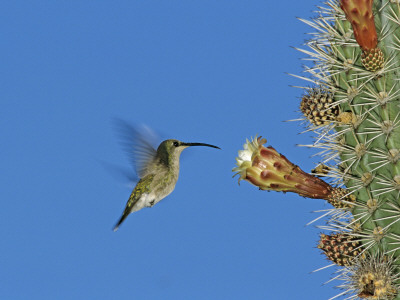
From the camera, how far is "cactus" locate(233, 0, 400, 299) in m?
3.55

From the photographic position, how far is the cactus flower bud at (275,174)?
154 inches

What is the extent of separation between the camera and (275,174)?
3.91 meters

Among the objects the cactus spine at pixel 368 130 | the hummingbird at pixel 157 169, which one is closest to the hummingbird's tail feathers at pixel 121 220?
the hummingbird at pixel 157 169

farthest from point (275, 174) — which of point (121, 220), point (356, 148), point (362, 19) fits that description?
point (121, 220)

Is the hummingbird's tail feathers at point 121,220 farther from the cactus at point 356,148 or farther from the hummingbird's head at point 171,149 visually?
the cactus at point 356,148

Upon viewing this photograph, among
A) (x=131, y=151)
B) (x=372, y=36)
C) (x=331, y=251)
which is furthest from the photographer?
(x=131, y=151)

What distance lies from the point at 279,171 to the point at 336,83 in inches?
26.3

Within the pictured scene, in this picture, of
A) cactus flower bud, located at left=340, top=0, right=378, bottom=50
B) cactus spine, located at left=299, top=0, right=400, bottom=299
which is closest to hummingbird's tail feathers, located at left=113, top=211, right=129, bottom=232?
cactus spine, located at left=299, top=0, right=400, bottom=299

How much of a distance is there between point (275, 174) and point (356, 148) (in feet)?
1.77

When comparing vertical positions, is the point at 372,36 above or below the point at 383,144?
above

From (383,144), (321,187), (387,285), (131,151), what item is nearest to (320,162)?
(321,187)

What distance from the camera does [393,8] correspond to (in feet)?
11.8

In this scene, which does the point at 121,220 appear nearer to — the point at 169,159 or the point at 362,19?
the point at 169,159

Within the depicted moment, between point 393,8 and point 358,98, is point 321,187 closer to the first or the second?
point 358,98
